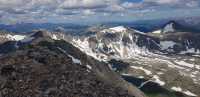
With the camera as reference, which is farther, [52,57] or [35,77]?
[52,57]

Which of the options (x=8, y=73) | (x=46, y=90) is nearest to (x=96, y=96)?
(x=46, y=90)

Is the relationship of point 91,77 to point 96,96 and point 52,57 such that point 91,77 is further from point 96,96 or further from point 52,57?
point 52,57

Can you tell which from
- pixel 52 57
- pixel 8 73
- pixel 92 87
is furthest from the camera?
pixel 52 57

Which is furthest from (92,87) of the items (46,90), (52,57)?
(52,57)

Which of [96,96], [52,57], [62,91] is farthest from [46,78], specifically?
[52,57]

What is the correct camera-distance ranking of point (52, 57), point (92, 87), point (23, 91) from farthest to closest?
point (52, 57), point (92, 87), point (23, 91)

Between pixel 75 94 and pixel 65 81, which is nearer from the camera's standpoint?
pixel 75 94

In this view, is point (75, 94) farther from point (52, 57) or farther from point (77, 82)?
point (52, 57)

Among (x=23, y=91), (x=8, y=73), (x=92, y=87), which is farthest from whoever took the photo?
(x=8, y=73)

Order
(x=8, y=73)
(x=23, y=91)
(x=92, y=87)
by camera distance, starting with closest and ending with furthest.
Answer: (x=23, y=91) < (x=92, y=87) < (x=8, y=73)
